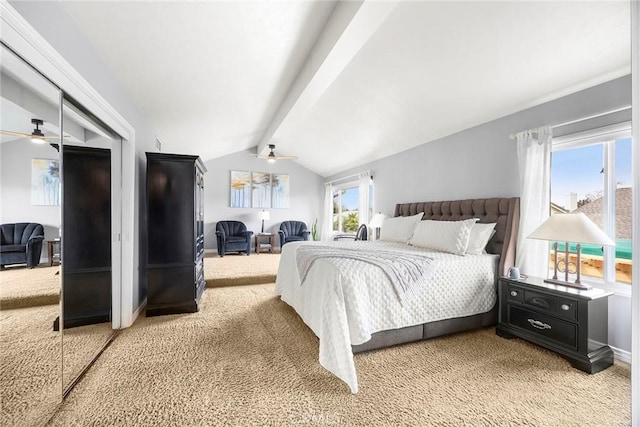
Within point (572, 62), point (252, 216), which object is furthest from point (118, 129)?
point (252, 216)

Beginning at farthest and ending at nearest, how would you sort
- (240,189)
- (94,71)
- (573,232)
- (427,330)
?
(240,189)
(427,330)
(573,232)
(94,71)

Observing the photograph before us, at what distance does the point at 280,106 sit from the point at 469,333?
3.91 m

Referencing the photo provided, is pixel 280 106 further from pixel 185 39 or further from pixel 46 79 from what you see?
pixel 46 79

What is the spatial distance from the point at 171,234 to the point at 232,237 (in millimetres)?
3585

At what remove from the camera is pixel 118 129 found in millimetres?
2371

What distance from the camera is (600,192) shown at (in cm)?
235

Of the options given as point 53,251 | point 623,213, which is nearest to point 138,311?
point 53,251

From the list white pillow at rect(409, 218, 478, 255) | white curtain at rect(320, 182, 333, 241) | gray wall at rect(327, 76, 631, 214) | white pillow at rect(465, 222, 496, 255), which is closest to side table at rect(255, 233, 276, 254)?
white curtain at rect(320, 182, 333, 241)

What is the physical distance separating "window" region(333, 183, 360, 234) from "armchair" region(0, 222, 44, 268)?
5.71 meters

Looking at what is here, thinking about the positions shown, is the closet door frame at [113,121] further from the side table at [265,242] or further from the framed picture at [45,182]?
the side table at [265,242]

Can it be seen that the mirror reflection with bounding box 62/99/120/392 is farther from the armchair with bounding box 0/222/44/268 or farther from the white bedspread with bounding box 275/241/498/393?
the white bedspread with bounding box 275/241/498/393

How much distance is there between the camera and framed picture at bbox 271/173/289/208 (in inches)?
308

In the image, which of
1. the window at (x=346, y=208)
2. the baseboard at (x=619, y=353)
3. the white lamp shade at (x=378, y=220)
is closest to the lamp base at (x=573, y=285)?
the baseboard at (x=619, y=353)

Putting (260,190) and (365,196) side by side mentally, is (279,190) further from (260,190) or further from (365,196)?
(365,196)
